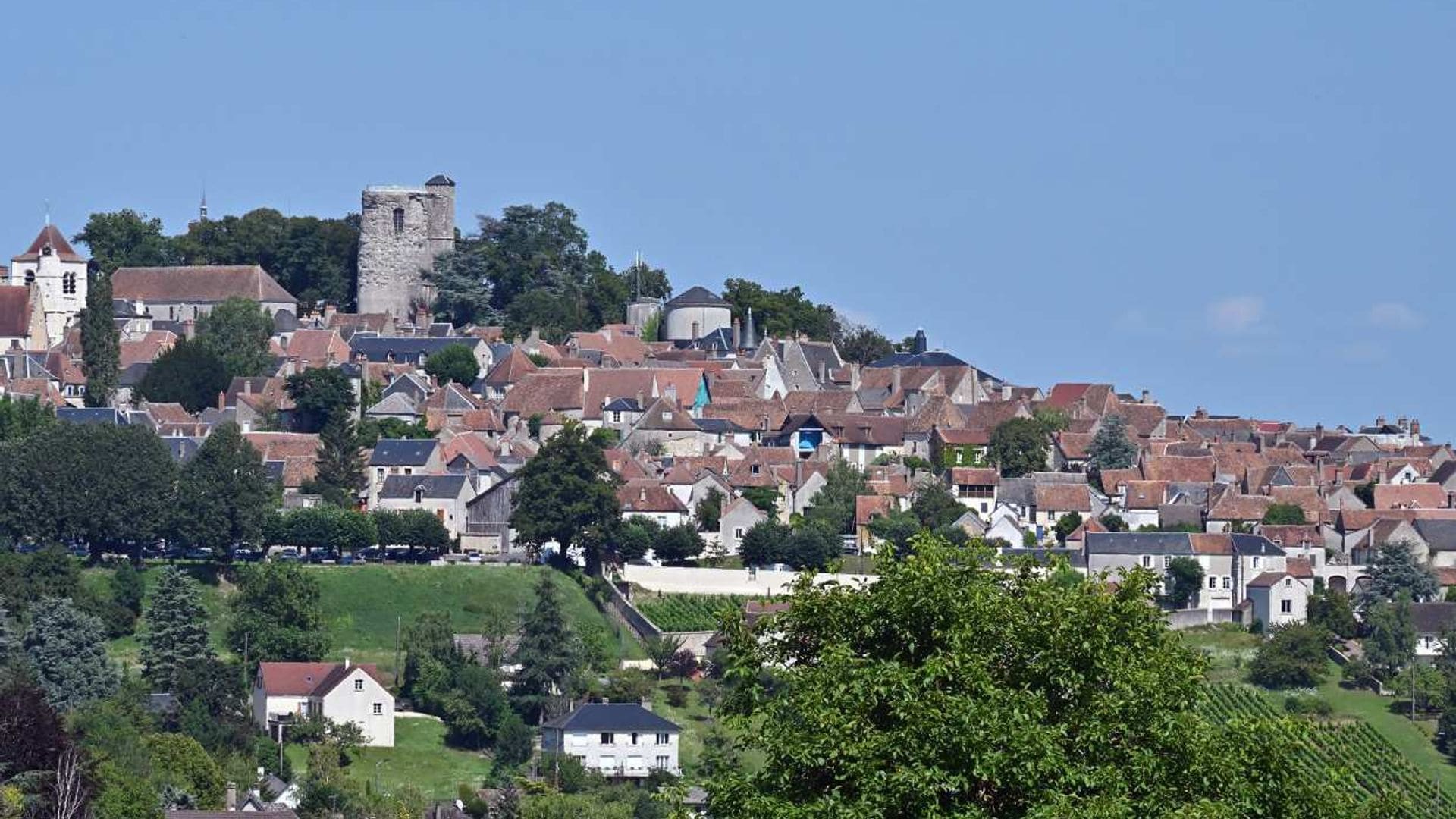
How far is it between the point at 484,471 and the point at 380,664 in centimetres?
1102

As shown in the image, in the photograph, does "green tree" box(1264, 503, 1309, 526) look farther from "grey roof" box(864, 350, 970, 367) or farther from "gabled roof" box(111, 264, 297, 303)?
"gabled roof" box(111, 264, 297, 303)

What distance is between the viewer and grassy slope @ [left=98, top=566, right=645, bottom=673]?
58.2 m

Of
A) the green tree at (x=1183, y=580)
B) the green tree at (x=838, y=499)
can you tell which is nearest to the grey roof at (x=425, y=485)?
the green tree at (x=838, y=499)

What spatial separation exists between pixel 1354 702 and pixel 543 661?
641 inches

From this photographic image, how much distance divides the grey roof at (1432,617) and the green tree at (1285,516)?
6.04 metres

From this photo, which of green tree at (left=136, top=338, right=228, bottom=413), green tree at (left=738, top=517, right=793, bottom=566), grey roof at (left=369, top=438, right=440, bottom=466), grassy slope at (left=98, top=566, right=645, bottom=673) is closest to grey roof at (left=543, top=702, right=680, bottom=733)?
grassy slope at (left=98, top=566, right=645, bottom=673)

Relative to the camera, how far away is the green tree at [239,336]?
81000mm

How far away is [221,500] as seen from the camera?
6097 centimetres

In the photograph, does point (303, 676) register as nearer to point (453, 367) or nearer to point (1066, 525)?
point (1066, 525)

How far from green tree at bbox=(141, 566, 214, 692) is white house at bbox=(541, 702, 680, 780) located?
663cm

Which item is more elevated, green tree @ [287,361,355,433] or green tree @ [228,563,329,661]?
green tree @ [287,361,355,433]

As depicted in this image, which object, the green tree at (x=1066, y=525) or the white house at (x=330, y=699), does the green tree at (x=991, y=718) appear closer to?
the white house at (x=330, y=699)

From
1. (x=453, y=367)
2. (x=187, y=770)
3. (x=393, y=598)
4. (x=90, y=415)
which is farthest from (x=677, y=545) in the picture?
(x=453, y=367)

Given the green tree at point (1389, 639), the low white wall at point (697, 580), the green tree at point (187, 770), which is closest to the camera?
the green tree at point (187, 770)
